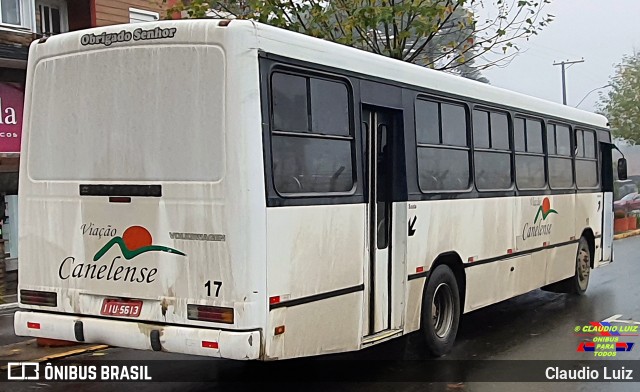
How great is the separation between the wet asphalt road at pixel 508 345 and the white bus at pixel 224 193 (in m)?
0.73

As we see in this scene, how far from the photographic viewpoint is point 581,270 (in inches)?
497

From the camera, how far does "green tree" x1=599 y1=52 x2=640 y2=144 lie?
38219 mm

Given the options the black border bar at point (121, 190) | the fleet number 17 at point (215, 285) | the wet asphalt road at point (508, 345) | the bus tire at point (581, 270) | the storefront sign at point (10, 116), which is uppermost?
the storefront sign at point (10, 116)

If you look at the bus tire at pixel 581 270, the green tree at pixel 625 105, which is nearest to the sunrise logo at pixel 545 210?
the bus tire at pixel 581 270

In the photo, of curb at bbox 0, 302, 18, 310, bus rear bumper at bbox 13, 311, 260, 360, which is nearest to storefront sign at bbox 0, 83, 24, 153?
curb at bbox 0, 302, 18, 310

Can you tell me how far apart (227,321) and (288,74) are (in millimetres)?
1978

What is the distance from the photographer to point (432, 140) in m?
8.36

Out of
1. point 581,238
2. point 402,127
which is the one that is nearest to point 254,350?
point 402,127

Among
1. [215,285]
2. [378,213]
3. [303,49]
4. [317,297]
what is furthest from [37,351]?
[303,49]

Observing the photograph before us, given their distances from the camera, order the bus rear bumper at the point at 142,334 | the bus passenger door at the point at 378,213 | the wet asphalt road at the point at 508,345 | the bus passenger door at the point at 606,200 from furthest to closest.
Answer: the bus passenger door at the point at 606,200 < the wet asphalt road at the point at 508,345 < the bus passenger door at the point at 378,213 < the bus rear bumper at the point at 142,334

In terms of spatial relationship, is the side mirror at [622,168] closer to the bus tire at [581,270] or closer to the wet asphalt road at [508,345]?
the wet asphalt road at [508,345]

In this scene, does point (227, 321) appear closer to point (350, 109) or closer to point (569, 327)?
point (350, 109)

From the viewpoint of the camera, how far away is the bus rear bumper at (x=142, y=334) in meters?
5.76

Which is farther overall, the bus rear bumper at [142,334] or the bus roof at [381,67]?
the bus roof at [381,67]
